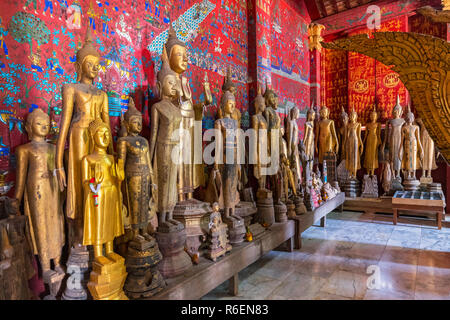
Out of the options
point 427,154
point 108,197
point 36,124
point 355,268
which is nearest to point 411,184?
point 427,154

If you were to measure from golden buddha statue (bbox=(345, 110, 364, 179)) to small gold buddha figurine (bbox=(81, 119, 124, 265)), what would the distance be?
646cm

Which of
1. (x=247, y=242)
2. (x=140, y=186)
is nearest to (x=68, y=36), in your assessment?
(x=140, y=186)

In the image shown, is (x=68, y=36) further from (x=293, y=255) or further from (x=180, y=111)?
(x=293, y=255)

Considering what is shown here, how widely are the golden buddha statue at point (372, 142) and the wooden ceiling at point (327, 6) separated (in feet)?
9.70

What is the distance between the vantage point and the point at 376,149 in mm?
7188

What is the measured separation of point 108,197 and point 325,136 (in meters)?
5.89

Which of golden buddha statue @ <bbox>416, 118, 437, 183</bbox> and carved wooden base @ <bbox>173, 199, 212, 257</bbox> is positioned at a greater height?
golden buddha statue @ <bbox>416, 118, 437, 183</bbox>

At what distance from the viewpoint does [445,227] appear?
18.2ft

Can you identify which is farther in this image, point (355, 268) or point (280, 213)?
point (280, 213)

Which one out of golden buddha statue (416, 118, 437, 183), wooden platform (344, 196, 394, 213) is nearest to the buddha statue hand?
wooden platform (344, 196, 394, 213)

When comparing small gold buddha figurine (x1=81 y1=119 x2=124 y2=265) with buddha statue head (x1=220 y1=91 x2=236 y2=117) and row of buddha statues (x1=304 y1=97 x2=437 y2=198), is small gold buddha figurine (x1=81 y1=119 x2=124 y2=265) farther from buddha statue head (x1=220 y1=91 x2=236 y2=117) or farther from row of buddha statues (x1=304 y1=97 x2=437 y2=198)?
row of buddha statues (x1=304 y1=97 x2=437 y2=198)

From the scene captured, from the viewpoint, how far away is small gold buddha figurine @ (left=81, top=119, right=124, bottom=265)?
1.96 m

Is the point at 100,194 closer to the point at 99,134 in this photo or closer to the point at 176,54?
the point at 99,134

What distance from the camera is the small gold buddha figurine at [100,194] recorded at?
196 centimetres
